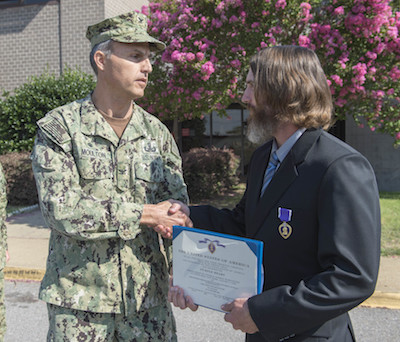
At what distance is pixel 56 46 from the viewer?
37.3 ft

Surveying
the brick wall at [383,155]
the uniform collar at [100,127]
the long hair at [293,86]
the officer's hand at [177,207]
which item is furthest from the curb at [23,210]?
the brick wall at [383,155]

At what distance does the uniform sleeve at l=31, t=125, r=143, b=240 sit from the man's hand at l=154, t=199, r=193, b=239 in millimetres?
130

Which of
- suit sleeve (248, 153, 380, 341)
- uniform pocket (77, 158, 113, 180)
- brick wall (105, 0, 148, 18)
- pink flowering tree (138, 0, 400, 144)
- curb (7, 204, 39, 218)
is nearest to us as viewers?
suit sleeve (248, 153, 380, 341)

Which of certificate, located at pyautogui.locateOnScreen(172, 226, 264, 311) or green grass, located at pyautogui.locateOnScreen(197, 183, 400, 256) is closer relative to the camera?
certificate, located at pyautogui.locateOnScreen(172, 226, 264, 311)

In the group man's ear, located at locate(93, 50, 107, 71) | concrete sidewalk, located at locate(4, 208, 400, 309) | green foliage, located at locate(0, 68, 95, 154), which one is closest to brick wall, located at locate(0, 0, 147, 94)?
green foliage, located at locate(0, 68, 95, 154)

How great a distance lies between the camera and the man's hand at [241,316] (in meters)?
1.45

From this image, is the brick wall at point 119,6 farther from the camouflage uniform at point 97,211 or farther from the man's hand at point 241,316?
the man's hand at point 241,316

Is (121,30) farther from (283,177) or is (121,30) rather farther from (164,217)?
(283,177)

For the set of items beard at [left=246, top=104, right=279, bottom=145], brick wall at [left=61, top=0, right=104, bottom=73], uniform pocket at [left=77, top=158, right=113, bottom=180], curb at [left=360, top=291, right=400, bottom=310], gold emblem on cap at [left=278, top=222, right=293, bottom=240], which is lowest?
curb at [left=360, top=291, right=400, bottom=310]

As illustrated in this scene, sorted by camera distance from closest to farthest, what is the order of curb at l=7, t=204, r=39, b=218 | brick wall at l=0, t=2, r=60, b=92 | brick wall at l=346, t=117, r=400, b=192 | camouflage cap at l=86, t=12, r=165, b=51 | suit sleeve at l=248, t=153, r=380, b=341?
suit sleeve at l=248, t=153, r=380, b=341 < camouflage cap at l=86, t=12, r=165, b=51 < curb at l=7, t=204, r=39, b=218 < brick wall at l=0, t=2, r=60, b=92 < brick wall at l=346, t=117, r=400, b=192

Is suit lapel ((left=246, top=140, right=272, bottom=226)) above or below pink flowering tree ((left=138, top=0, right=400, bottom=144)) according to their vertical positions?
below

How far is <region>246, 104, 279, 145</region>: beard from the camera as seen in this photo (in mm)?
1659

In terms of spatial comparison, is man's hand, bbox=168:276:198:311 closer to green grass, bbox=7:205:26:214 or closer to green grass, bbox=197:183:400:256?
green grass, bbox=197:183:400:256

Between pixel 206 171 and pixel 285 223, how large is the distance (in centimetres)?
802
